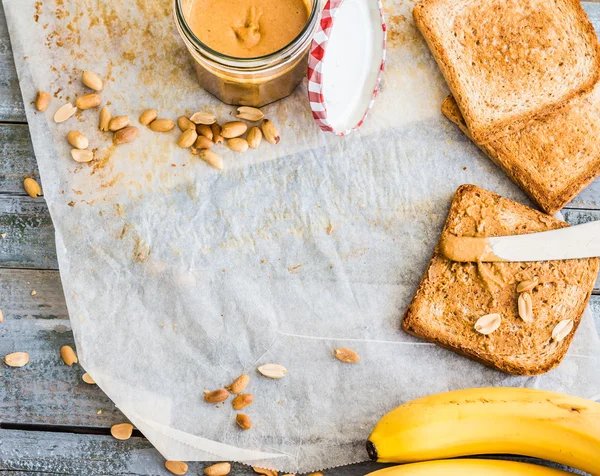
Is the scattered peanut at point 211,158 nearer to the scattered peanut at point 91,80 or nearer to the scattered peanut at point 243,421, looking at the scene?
the scattered peanut at point 91,80

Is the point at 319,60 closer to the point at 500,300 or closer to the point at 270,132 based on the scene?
the point at 270,132

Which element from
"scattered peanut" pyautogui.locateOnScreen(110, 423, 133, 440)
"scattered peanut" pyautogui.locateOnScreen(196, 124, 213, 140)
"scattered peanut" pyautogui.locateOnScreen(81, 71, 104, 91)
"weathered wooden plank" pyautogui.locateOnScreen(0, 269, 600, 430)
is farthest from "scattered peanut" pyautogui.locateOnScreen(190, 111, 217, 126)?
"scattered peanut" pyautogui.locateOnScreen(110, 423, 133, 440)

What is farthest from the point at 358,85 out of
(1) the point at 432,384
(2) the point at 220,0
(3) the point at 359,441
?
(3) the point at 359,441

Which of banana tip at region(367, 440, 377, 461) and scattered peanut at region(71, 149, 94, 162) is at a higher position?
scattered peanut at region(71, 149, 94, 162)

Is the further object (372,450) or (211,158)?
(211,158)

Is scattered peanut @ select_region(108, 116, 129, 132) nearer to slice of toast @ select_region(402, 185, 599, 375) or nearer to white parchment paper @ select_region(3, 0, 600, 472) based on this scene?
white parchment paper @ select_region(3, 0, 600, 472)

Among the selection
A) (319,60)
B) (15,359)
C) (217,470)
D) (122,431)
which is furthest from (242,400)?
(319,60)
